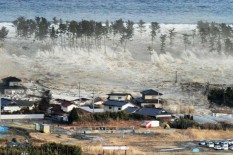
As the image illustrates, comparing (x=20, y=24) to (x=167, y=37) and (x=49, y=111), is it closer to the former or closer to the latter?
(x=167, y=37)

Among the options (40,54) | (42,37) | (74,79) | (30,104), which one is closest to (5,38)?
(42,37)

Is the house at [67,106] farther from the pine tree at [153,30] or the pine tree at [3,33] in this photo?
the pine tree at [153,30]

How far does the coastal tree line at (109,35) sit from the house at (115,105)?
14304 mm

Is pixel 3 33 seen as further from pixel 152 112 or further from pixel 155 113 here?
pixel 155 113

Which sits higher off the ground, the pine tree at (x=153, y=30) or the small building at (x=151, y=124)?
the pine tree at (x=153, y=30)

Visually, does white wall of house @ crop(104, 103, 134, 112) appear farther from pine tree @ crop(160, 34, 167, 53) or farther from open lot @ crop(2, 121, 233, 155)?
pine tree @ crop(160, 34, 167, 53)

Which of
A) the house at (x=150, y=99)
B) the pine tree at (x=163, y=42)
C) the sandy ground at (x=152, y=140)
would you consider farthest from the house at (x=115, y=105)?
the pine tree at (x=163, y=42)

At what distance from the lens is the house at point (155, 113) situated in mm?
28719

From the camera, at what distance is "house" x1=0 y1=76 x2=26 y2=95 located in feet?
109

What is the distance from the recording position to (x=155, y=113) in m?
28.8

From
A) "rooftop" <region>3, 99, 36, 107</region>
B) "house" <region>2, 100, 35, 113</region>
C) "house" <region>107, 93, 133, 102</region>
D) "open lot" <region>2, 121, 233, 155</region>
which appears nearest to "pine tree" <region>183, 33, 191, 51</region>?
"house" <region>107, 93, 133, 102</region>

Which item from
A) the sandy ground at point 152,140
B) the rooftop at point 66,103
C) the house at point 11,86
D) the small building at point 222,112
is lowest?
the sandy ground at point 152,140

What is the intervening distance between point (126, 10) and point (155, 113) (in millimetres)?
39882

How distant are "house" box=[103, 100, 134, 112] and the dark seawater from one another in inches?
1034
